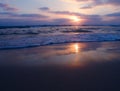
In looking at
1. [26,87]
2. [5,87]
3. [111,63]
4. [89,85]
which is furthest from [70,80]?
[111,63]

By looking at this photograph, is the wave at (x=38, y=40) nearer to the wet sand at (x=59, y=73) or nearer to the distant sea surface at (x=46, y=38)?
the distant sea surface at (x=46, y=38)

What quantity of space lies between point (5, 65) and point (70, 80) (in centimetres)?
283

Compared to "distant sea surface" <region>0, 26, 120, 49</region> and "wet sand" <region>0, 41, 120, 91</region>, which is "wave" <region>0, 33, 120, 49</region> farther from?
"wet sand" <region>0, 41, 120, 91</region>

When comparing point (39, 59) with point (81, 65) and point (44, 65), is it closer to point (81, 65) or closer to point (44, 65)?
point (44, 65)

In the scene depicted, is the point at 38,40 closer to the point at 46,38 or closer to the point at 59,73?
the point at 46,38

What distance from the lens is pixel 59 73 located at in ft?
20.4

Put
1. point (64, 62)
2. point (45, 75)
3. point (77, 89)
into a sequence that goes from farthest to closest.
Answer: point (64, 62) → point (45, 75) → point (77, 89)

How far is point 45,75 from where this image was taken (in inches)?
235

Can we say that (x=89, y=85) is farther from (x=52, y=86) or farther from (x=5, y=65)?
(x=5, y=65)

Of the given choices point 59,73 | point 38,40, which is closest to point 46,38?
point 38,40

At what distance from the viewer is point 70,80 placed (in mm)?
5496

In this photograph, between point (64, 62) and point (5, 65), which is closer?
point (5, 65)

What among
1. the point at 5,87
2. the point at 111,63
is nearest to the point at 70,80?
the point at 5,87

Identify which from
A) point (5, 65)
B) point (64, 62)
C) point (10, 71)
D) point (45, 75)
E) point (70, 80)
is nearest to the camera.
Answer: point (70, 80)
